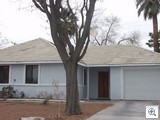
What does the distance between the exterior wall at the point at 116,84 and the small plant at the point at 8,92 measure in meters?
7.93

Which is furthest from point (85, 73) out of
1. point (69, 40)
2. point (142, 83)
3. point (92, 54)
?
point (69, 40)

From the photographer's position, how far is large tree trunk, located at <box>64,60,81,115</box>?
54.7 feet

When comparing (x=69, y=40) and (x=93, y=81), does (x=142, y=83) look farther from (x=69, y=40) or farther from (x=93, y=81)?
(x=69, y=40)

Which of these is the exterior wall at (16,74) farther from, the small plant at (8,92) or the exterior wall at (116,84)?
the exterior wall at (116,84)

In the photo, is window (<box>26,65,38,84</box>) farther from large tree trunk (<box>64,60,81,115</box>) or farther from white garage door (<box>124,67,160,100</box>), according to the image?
large tree trunk (<box>64,60,81,115</box>)

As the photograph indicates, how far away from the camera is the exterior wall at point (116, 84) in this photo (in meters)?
28.0

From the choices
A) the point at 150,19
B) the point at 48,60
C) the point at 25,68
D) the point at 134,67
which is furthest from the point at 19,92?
the point at 150,19

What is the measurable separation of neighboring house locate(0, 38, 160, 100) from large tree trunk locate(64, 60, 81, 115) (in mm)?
9461

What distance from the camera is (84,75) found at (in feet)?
97.4

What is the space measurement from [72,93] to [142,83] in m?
12.5

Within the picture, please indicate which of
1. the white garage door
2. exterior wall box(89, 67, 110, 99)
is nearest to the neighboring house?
the white garage door

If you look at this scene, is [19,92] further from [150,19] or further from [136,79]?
[150,19]

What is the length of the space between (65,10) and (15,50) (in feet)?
44.7

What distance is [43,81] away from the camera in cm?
2745
